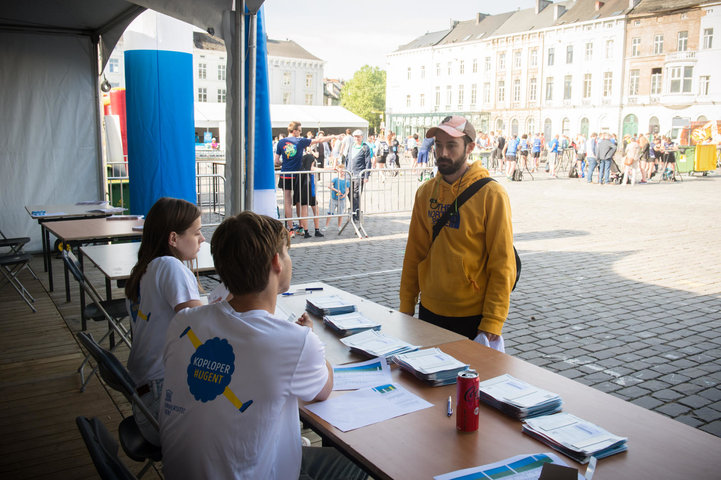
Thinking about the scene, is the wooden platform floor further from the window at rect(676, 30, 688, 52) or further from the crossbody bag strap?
the window at rect(676, 30, 688, 52)

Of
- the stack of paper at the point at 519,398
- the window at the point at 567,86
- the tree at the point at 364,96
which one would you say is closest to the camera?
the stack of paper at the point at 519,398

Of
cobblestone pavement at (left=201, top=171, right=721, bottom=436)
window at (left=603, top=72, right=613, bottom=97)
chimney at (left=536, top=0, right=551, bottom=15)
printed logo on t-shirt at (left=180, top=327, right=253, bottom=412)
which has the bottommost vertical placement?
cobblestone pavement at (left=201, top=171, right=721, bottom=436)

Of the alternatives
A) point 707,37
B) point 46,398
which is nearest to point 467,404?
point 46,398

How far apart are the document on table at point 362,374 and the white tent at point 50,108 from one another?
7.32m

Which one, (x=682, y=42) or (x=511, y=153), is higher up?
(x=682, y=42)

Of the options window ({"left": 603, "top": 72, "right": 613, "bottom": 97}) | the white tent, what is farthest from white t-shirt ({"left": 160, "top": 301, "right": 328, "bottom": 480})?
window ({"left": 603, "top": 72, "right": 613, "bottom": 97})

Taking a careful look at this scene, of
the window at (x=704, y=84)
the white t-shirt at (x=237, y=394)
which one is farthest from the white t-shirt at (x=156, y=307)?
the window at (x=704, y=84)

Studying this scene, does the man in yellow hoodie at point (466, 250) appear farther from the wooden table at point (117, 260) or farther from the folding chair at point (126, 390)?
the wooden table at point (117, 260)

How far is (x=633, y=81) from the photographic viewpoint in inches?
2088

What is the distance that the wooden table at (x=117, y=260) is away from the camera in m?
4.32

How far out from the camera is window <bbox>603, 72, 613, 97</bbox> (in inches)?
2161

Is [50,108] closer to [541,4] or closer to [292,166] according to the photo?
[292,166]

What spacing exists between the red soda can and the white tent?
787cm

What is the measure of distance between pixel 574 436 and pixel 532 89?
216 ft
